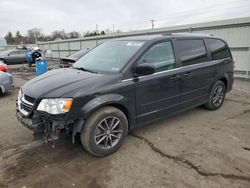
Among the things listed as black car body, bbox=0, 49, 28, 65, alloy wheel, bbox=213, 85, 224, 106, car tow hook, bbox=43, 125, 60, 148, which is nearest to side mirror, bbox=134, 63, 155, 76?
car tow hook, bbox=43, 125, 60, 148

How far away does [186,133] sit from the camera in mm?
4020

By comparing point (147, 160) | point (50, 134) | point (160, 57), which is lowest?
point (147, 160)

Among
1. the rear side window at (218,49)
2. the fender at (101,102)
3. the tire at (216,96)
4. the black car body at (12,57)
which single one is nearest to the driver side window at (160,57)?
the fender at (101,102)

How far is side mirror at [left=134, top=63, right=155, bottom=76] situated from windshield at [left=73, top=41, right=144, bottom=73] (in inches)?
9.5

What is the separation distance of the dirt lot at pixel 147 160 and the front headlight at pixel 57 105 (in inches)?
23.8

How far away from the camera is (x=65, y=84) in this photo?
312cm

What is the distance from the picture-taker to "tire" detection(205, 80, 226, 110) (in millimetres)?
5020

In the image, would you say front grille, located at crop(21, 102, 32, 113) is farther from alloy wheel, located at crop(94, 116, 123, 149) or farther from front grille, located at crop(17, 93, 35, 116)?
alloy wheel, located at crop(94, 116, 123, 149)

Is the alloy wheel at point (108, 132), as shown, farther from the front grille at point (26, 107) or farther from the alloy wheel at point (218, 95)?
the alloy wheel at point (218, 95)

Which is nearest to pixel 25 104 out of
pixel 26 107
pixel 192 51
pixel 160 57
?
pixel 26 107

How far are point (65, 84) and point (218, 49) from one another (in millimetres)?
3802

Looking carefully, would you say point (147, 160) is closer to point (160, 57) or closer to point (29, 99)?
point (160, 57)

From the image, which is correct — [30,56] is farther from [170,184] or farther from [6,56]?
[170,184]

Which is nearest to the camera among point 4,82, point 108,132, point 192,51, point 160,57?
point 108,132
